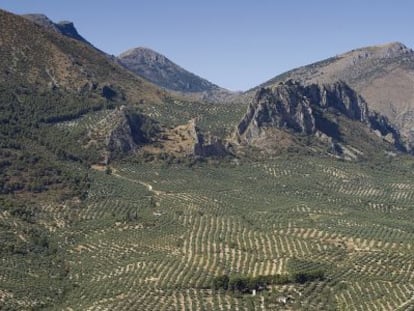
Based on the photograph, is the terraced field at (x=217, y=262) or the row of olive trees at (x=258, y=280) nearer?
the terraced field at (x=217, y=262)

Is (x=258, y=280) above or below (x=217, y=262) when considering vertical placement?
above

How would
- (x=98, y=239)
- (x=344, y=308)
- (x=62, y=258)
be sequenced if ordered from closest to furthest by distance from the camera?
(x=344, y=308) < (x=62, y=258) < (x=98, y=239)

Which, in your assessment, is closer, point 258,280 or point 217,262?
point 258,280

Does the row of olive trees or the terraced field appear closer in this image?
the terraced field

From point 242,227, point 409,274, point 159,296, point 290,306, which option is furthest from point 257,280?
point 242,227

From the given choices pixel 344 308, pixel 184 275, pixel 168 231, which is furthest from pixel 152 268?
pixel 344 308

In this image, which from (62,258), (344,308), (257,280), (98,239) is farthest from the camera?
(98,239)

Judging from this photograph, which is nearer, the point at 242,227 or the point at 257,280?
the point at 257,280

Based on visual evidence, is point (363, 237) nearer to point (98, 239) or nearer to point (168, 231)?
point (168, 231)

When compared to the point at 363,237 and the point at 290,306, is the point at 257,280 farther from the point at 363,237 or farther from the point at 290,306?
the point at 363,237
